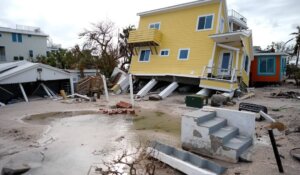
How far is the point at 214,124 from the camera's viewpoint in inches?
211

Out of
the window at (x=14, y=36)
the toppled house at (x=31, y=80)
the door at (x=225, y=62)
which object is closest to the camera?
the toppled house at (x=31, y=80)

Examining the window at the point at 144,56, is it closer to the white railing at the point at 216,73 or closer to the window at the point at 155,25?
the window at the point at 155,25

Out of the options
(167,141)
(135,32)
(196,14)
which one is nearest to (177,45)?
(196,14)

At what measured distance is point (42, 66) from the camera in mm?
16484

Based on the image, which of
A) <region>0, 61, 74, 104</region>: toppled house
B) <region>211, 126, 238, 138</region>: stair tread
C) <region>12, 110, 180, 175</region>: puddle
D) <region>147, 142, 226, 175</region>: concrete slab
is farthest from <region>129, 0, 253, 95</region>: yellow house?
<region>147, 142, 226, 175</region>: concrete slab

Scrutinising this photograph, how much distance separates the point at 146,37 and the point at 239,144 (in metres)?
14.3

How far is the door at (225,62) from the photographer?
15.7 metres

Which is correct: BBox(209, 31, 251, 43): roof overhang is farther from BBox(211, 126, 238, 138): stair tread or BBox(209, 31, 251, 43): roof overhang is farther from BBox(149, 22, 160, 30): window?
BBox(211, 126, 238, 138): stair tread

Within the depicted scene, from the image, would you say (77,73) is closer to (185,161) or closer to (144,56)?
(144,56)

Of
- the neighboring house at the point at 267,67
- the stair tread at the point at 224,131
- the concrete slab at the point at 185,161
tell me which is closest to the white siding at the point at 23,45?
the neighboring house at the point at 267,67

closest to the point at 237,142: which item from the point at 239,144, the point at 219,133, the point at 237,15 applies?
the point at 239,144

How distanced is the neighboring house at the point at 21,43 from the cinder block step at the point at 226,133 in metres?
30.2

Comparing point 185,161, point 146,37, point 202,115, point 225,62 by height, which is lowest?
point 185,161

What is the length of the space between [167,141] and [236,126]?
6.40 ft
